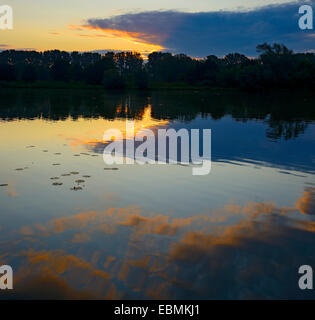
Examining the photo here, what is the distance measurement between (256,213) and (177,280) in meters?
4.86

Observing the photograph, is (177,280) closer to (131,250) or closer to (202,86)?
(131,250)

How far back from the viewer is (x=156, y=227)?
10344mm

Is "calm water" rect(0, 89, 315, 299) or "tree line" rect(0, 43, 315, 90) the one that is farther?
"tree line" rect(0, 43, 315, 90)

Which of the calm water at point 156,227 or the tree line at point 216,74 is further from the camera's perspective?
the tree line at point 216,74

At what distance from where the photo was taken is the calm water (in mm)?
7605

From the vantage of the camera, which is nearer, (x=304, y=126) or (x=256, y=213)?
(x=256, y=213)

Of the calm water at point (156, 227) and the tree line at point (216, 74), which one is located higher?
the tree line at point (216, 74)

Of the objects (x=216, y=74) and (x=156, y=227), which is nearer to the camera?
(x=156, y=227)

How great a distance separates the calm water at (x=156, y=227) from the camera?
7.61 m

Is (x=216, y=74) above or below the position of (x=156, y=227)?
above

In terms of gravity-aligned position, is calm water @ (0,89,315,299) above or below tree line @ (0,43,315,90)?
below
